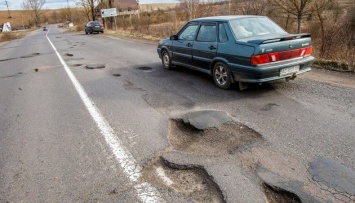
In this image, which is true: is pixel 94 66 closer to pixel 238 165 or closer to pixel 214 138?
pixel 214 138

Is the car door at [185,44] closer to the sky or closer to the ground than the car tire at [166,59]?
closer to the sky

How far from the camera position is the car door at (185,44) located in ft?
22.0

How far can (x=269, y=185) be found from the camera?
106 inches

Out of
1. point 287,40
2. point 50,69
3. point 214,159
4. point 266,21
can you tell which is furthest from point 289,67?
point 50,69

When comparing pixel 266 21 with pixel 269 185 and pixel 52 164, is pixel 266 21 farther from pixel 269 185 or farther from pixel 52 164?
pixel 52 164

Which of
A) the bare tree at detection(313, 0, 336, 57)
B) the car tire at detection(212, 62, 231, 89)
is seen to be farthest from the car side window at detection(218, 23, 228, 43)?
the bare tree at detection(313, 0, 336, 57)

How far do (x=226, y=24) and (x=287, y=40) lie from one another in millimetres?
1292

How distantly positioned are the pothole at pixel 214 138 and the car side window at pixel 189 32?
3.24 meters

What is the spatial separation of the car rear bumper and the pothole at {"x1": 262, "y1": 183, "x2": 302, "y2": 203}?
9.10 feet

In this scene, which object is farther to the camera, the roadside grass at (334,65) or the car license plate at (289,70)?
the roadside grass at (334,65)

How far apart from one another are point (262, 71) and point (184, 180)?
2952 mm

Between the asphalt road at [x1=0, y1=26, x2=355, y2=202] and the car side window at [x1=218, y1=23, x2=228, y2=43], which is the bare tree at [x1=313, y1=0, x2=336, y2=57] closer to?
the asphalt road at [x1=0, y1=26, x2=355, y2=202]

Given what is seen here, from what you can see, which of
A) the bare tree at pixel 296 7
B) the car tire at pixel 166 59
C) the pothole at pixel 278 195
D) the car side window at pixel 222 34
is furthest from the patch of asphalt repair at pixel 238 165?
the bare tree at pixel 296 7

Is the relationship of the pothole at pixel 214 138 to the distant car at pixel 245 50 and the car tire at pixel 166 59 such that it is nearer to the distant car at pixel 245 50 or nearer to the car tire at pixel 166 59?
the distant car at pixel 245 50
